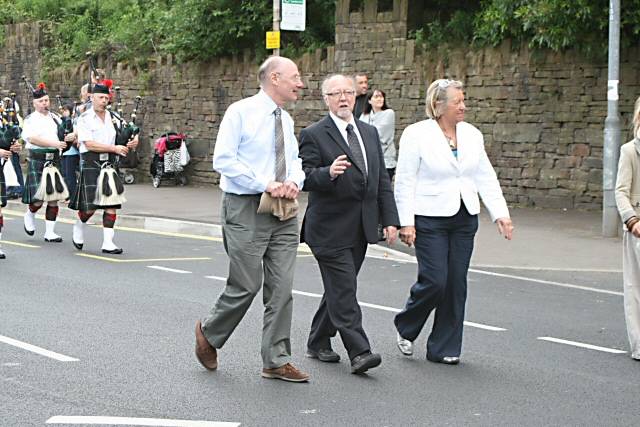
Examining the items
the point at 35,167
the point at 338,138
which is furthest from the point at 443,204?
the point at 35,167

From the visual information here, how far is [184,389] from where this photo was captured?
7.20m

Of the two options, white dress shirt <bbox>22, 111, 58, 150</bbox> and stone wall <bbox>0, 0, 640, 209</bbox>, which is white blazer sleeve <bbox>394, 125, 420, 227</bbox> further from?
stone wall <bbox>0, 0, 640, 209</bbox>

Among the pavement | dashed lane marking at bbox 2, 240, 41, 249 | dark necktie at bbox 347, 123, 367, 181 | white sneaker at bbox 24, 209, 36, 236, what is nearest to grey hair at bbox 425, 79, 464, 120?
dark necktie at bbox 347, 123, 367, 181

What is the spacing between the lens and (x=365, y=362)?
743 centimetres

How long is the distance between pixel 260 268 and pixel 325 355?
98 cm

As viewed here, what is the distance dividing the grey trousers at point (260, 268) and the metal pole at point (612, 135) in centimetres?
851

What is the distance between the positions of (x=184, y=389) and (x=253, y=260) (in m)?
0.86

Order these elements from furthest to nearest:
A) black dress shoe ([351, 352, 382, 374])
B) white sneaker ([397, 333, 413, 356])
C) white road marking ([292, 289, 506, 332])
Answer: white road marking ([292, 289, 506, 332]) < white sneaker ([397, 333, 413, 356]) < black dress shoe ([351, 352, 382, 374])

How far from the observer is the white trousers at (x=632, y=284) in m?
8.29

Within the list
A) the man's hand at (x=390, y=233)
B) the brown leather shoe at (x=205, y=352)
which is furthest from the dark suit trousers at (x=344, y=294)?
the brown leather shoe at (x=205, y=352)

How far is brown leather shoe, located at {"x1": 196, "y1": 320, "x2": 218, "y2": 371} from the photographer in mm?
7602

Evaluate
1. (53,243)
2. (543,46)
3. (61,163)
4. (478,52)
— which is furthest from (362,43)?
(53,243)

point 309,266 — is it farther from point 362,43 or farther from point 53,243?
point 362,43

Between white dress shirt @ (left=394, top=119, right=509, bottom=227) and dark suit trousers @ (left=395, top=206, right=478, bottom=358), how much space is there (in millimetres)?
79
